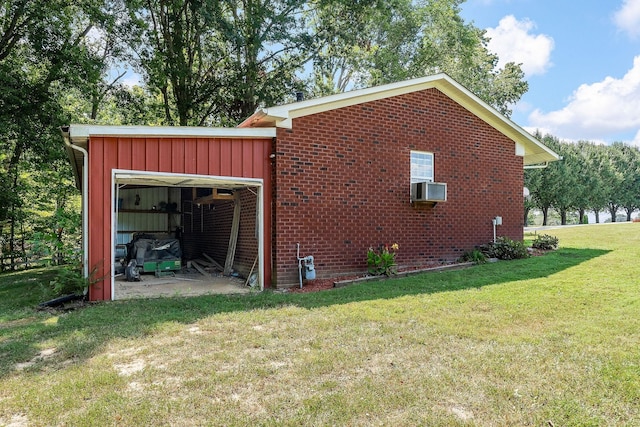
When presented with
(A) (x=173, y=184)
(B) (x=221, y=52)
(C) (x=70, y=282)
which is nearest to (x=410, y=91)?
(A) (x=173, y=184)

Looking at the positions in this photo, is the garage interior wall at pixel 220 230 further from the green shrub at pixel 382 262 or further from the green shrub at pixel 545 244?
the green shrub at pixel 545 244

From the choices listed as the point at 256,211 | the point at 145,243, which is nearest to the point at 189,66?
the point at 145,243

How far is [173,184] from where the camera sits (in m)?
9.38

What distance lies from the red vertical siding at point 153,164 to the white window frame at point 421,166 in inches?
143

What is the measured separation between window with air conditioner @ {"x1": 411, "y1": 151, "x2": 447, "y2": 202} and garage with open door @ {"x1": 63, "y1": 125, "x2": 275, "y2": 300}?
3.50 meters

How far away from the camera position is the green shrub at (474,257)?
33.6 ft

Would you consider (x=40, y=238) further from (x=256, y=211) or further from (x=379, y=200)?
(x=379, y=200)

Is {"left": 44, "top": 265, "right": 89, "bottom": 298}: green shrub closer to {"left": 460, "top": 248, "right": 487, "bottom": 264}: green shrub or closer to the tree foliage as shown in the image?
{"left": 460, "top": 248, "right": 487, "bottom": 264}: green shrub

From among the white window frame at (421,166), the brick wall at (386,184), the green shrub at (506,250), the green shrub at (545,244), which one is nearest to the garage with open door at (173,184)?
the brick wall at (386,184)

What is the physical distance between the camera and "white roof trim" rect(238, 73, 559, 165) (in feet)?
27.6

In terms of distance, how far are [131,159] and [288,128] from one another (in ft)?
9.80

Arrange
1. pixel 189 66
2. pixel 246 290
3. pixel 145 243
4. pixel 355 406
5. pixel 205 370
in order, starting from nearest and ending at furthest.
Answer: pixel 355 406 < pixel 205 370 < pixel 246 290 < pixel 145 243 < pixel 189 66

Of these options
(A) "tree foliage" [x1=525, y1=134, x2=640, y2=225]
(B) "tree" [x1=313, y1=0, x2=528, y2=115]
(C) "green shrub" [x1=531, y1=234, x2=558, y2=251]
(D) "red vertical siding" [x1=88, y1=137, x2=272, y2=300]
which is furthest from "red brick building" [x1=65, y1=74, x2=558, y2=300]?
(A) "tree foliage" [x1=525, y1=134, x2=640, y2=225]

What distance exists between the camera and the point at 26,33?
14.4 meters
